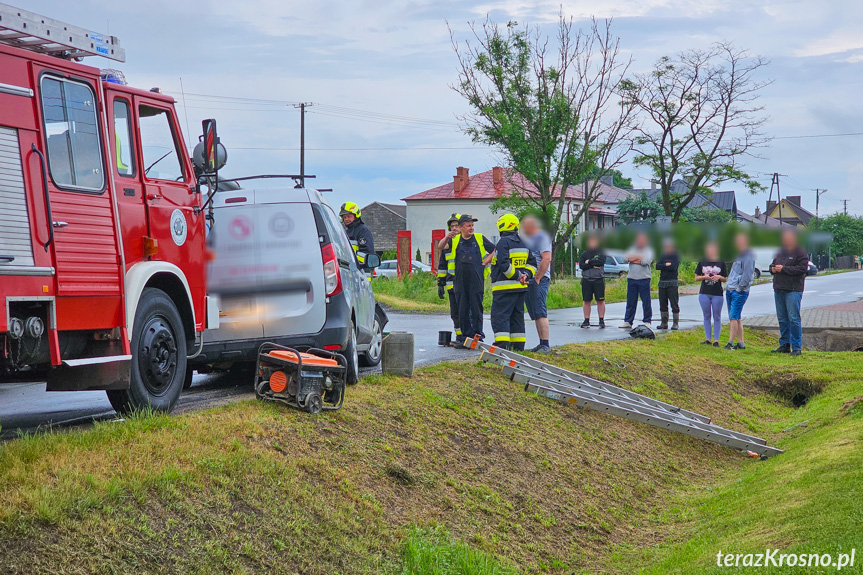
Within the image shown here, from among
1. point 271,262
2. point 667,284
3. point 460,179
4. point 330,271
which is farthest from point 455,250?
point 460,179

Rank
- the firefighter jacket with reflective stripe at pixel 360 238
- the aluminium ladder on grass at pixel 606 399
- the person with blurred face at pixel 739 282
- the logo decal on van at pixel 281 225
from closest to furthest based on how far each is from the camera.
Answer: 1. the logo decal on van at pixel 281 225
2. the aluminium ladder on grass at pixel 606 399
3. the firefighter jacket with reflective stripe at pixel 360 238
4. the person with blurred face at pixel 739 282

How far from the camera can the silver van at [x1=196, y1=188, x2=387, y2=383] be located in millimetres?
7691

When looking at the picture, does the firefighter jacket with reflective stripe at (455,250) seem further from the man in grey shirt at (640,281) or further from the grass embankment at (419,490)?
the man in grey shirt at (640,281)

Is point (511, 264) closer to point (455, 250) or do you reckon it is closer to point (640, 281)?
point (455, 250)

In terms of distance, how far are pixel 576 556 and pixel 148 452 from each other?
3.28 m

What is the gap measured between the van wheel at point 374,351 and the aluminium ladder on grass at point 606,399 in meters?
1.11

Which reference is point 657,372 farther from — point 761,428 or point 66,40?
point 66,40

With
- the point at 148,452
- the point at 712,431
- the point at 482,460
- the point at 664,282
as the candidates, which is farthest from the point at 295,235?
the point at 664,282

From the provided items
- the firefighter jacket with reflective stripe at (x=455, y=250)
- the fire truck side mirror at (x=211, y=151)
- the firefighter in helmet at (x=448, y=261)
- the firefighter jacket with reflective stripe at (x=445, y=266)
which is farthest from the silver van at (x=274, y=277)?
the firefighter jacket with reflective stripe at (x=445, y=266)

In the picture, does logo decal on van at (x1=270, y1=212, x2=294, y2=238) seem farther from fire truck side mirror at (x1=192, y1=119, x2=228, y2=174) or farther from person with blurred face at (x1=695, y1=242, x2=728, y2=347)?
person with blurred face at (x1=695, y1=242, x2=728, y2=347)

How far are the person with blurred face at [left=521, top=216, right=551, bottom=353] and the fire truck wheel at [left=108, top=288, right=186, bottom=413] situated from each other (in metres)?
6.21

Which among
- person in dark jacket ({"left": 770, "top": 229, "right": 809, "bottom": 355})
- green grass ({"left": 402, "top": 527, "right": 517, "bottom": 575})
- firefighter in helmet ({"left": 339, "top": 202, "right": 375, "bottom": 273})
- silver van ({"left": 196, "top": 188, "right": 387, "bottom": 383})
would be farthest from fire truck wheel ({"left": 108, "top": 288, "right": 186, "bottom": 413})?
person in dark jacket ({"left": 770, "top": 229, "right": 809, "bottom": 355})

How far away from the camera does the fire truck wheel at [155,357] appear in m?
6.00

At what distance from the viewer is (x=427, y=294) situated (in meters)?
27.4
